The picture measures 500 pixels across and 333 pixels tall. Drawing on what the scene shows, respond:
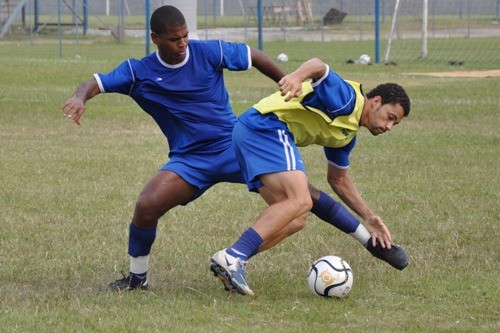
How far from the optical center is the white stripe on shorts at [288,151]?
5.97 metres

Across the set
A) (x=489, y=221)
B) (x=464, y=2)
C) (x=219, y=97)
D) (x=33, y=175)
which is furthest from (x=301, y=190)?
(x=464, y=2)

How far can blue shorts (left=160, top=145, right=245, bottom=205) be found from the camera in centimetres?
633

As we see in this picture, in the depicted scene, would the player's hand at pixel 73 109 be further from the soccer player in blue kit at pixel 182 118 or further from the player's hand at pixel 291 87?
the player's hand at pixel 291 87

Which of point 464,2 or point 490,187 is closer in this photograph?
point 490,187

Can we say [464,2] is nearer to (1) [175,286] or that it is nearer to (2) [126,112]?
(2) [126,112]

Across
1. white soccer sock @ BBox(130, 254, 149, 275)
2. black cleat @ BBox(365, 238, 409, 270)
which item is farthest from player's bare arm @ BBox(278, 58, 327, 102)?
white soccer sock @ BBox(130, 254, 149, 275)

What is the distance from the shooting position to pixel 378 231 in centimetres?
656

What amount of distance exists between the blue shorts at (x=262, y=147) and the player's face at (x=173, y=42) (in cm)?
55

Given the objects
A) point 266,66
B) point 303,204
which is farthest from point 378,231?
point 266,66

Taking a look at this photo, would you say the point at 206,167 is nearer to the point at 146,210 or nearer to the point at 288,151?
the point at 146,210

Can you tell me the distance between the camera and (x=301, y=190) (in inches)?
235

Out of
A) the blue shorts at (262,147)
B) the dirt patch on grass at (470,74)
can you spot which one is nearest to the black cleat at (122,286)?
the blue shorts at (262,147)

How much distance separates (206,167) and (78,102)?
2.75 ft

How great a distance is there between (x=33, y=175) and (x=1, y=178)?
31 cm
